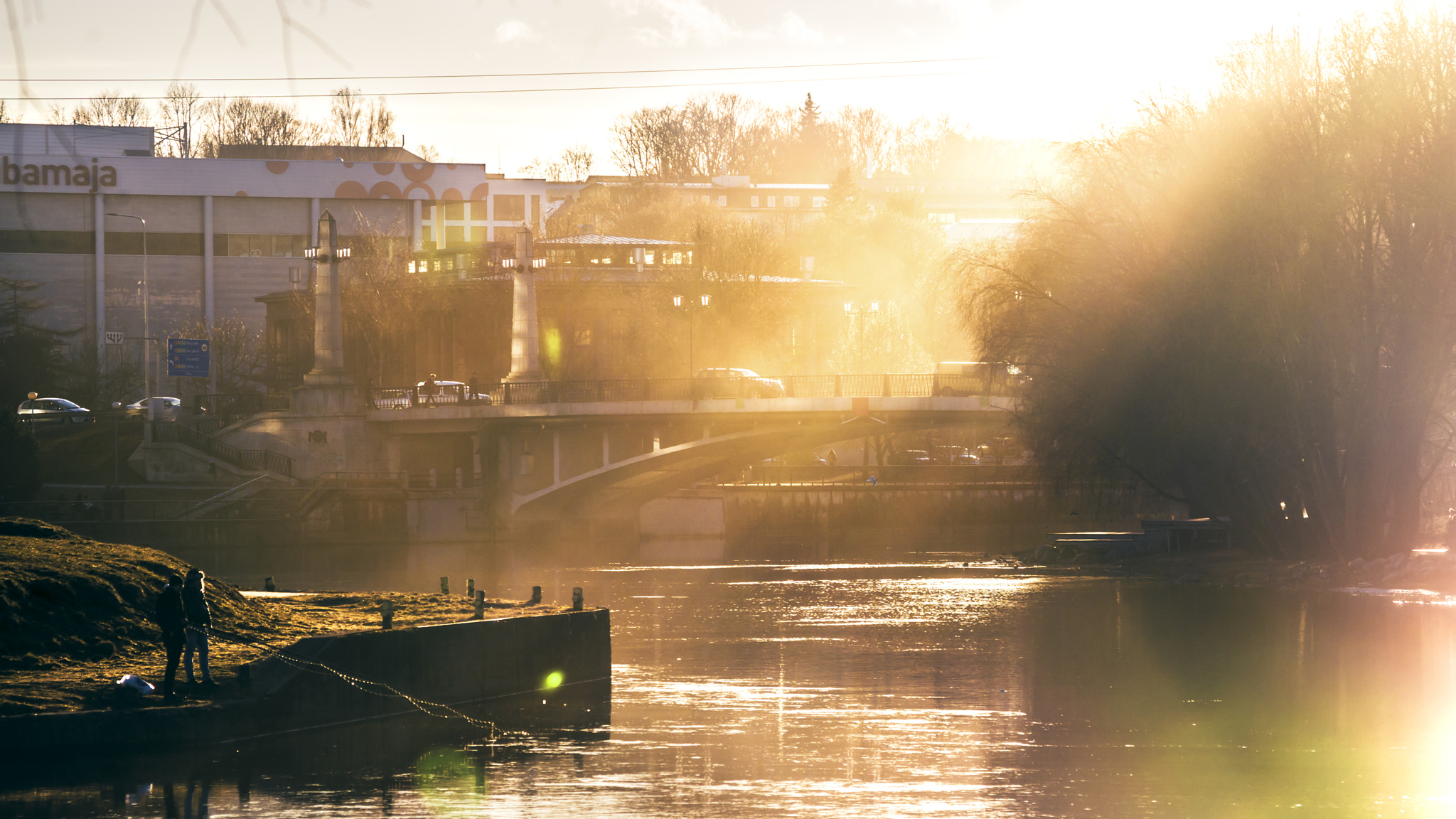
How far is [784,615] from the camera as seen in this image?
142ft

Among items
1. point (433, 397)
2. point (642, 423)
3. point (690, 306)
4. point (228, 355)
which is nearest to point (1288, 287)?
point (642, 423)

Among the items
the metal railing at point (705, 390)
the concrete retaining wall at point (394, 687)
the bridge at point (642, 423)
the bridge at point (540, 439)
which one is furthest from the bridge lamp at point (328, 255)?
the concrete retaining wall at point (394, 687)

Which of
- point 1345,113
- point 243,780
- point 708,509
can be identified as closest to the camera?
point 243,780

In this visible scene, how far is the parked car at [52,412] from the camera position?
269ft

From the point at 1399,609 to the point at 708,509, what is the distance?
162 feet

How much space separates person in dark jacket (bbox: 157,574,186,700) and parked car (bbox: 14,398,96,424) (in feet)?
214

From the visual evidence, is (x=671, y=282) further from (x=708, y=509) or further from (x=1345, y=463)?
(x=1345, y=463)

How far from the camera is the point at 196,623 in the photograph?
21.1m

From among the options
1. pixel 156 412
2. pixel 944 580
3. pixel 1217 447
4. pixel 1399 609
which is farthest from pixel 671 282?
pixel 1399 609

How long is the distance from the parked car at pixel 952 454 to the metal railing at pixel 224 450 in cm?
4602

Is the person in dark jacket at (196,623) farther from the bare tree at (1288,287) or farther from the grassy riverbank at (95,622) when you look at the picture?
the bare tree at (1288,287)

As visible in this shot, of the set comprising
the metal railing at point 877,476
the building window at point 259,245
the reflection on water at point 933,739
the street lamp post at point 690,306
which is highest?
the building window at point 259,245

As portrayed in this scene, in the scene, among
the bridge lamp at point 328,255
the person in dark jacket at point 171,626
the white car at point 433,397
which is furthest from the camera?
the white car at point 433,397

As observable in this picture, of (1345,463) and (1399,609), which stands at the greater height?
(1345,463)
